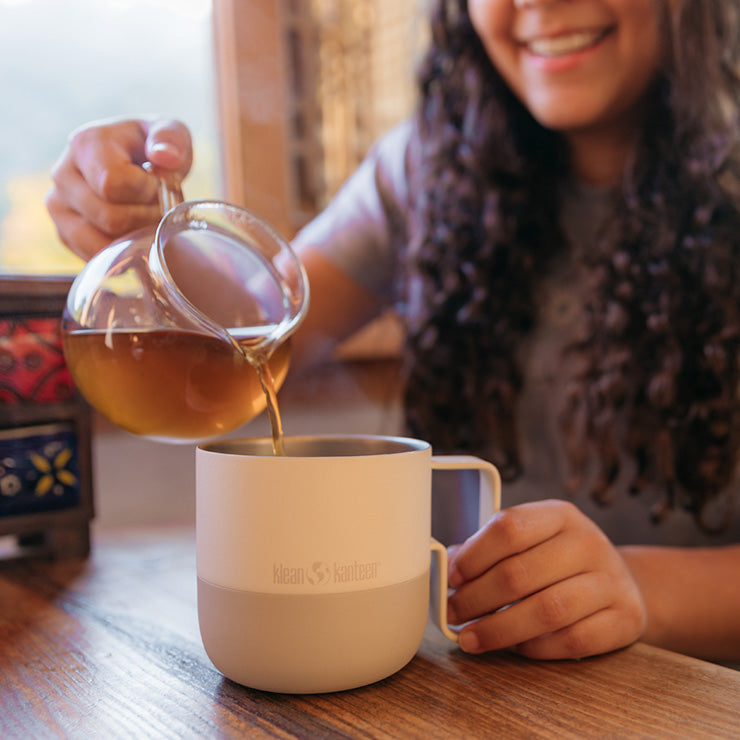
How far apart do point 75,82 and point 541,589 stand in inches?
59.9

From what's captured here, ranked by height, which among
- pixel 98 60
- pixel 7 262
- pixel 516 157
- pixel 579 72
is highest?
pixel 98 60

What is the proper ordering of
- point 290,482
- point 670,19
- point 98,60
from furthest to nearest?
point 98,60, point 670,19, point 290,482

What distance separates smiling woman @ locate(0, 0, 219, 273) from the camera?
1.56 m

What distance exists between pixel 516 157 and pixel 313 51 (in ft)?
3.06

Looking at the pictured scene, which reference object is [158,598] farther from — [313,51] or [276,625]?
[313,51]

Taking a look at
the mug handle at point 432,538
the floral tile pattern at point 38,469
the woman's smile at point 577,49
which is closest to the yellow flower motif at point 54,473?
the floral tile pattern at point 38,469

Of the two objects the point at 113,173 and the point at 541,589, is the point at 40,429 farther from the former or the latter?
the point at 541,589

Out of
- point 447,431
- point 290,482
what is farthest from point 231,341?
point 447,431

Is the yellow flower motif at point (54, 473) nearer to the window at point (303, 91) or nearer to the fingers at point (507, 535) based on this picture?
the fingers at point (507, 535)

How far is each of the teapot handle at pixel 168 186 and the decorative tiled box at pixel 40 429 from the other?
0.86 feet

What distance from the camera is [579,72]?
109cm

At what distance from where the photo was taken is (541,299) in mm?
1240

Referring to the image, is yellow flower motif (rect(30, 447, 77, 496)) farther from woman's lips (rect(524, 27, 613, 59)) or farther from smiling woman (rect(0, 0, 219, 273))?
woman's lips (rect(524, 27, 613, 59))

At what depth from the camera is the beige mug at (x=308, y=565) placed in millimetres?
464
